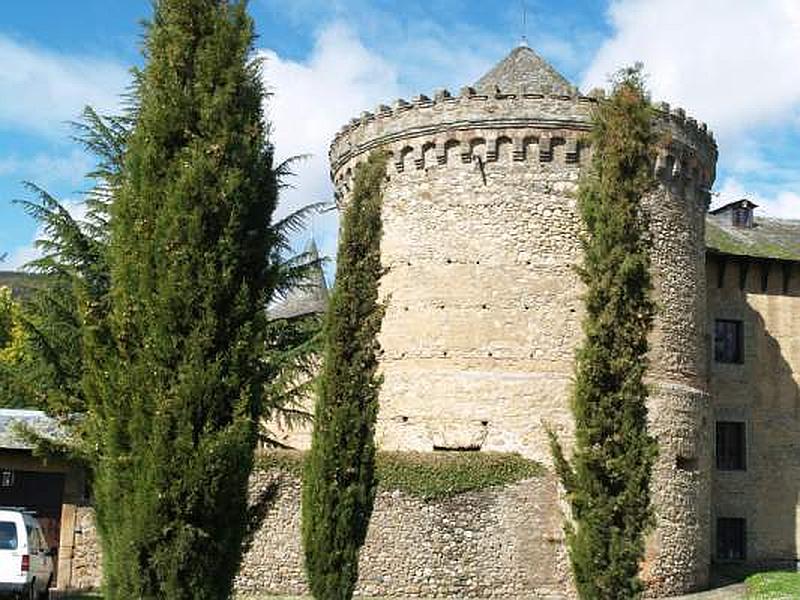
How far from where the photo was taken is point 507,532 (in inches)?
773

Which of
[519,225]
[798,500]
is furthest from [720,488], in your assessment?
[519,225]

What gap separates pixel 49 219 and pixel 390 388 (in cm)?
799

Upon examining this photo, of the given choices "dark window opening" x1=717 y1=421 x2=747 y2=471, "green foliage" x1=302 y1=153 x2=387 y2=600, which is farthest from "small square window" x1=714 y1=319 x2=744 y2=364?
"green foliage" x1=302 y1=153 x2=387 y2=600

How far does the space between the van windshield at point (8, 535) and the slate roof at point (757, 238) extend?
62.7 feet

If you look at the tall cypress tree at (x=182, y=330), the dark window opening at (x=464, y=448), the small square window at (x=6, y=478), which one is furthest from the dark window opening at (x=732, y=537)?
the tall cypress tree at (x=182, y=330)

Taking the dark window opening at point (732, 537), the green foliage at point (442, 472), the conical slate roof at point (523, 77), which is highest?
the conical slate roof at point (523, 77)

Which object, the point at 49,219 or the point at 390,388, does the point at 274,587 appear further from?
the point at 49,219

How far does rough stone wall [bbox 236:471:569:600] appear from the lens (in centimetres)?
1906

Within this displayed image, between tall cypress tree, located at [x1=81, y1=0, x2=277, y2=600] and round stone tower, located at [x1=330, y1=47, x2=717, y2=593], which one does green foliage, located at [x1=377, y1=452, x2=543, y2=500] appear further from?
tall cypress tree, located at [x1=81, y1=0, x2=277, y2=600]

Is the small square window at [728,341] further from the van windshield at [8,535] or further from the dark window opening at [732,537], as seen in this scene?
the van windshield at [8,535]

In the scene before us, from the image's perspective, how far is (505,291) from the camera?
69.2ft

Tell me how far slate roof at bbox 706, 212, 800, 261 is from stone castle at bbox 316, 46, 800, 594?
4958 millimetres

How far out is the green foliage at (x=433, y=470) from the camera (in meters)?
19.3

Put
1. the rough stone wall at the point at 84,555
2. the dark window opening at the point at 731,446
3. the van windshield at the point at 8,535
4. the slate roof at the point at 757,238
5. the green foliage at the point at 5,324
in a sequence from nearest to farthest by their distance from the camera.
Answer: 1. the van windshield at the point at 8,535
2. the rough stone wall at the point at 84,555
3. the dark window opening at the point at 731,446
4. the slate roof at the point at 757,238
5. the green foliage at the point at 5,324
